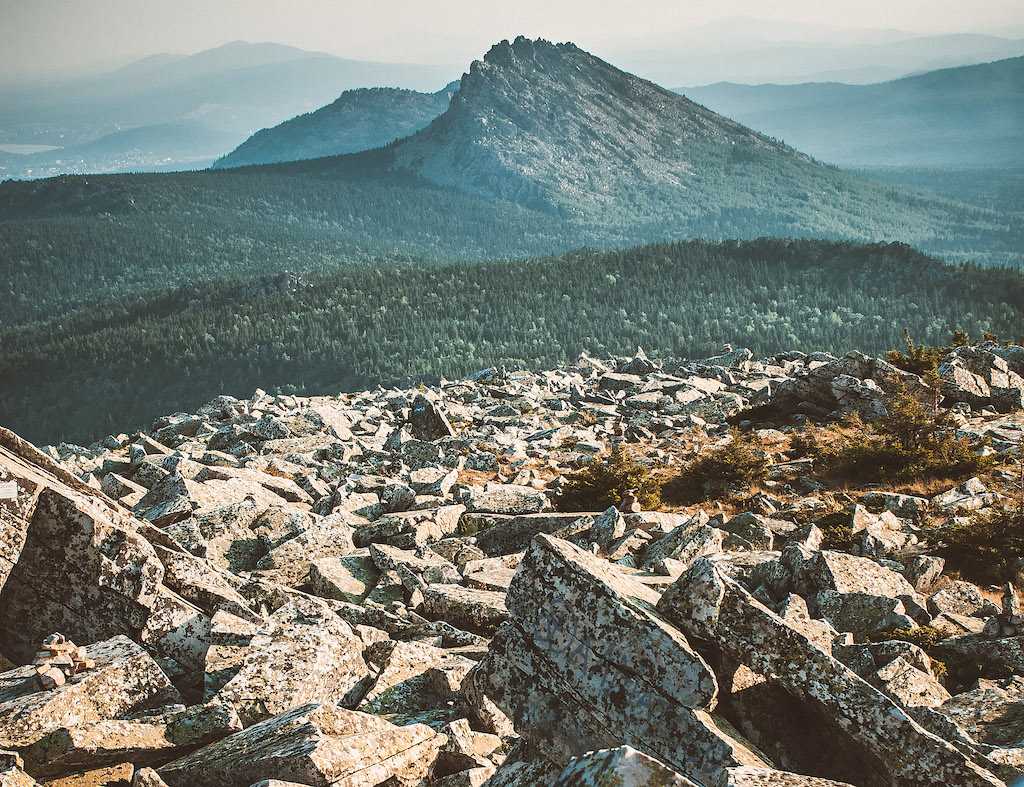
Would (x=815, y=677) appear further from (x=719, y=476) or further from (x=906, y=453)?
(x=906, y=453)

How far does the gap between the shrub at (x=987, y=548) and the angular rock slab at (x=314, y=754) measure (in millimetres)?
11375

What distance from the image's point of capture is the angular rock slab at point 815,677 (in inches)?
284

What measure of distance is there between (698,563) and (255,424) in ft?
96.3

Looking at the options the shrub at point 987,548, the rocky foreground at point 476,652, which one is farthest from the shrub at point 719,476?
the shrub at point 987,548

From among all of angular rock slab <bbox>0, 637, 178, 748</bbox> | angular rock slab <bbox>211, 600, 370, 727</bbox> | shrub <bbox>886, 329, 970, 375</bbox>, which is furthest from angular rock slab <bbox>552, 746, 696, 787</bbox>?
shrub <bbox>886, 329, 970, 375</bbox>

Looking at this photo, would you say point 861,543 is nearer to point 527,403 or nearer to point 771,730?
point 771,730

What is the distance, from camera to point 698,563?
8742mm

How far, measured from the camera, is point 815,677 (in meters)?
7.95

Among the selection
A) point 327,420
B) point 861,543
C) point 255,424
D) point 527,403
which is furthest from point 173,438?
point 861,543

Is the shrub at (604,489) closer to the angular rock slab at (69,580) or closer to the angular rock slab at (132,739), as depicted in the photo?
the angular rock slab at (69,580)

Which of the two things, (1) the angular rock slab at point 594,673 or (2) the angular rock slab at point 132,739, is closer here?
(1) the angular rock slab at point 594,673

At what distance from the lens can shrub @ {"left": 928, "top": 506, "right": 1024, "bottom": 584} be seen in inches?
599

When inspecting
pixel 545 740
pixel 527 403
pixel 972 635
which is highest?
pixel 545 740

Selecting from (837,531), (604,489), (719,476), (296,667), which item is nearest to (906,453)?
(719,476)
